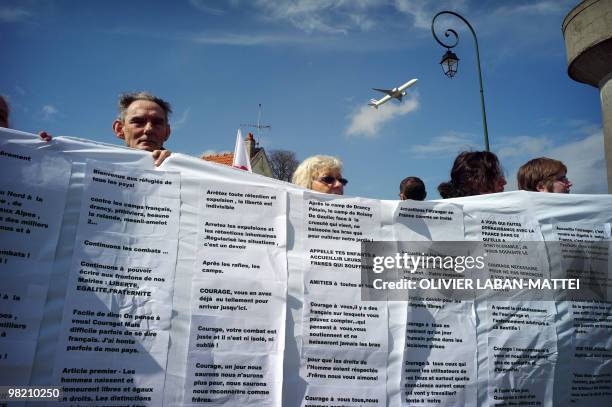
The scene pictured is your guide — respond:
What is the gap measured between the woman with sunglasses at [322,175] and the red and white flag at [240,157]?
0.93 metres

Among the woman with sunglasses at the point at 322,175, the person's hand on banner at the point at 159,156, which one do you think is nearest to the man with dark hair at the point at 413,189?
the woman with sunglasses at the point at 322,175

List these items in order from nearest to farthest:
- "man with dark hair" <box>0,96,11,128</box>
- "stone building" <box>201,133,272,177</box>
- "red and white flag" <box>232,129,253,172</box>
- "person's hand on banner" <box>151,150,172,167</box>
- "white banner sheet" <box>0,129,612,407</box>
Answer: "white banner sheet" <box>0,129,612,407</box> < "person's hand on banner" <box>151,150,172,167</box> < "man with dark hair" <box>0,96,11,128</box> < "red and white flag" <box>232,129,253,172</box> < "stone building" <box>201,133,272,177</box>

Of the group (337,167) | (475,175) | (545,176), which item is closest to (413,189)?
(475,175)

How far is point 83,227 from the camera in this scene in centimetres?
168

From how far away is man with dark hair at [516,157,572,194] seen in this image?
283 cm

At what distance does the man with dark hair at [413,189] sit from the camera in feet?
13.2

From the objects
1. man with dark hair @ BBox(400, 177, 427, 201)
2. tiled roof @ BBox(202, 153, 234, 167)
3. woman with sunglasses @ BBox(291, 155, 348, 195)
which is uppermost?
tiled roof @ BBox(202, 153, 234, 167)

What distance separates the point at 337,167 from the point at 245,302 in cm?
137

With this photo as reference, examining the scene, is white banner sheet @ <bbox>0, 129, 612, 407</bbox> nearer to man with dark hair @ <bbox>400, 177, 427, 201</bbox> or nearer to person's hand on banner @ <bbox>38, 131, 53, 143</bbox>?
person's hand on banner @ <bbox>38, 131, 53, 143</bbox>

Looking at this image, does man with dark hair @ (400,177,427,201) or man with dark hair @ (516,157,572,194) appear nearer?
man with dark hair @ (516,157,572,194)

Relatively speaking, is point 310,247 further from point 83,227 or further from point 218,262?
point 83,227

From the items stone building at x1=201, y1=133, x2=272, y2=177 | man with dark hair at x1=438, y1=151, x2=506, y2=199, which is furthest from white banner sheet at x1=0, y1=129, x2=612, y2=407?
stone building at x1=201, y1=133, x2=272, y2=177

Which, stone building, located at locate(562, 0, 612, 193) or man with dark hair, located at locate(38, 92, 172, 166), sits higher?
stone building, located at locate(562, 0, 612, 193)

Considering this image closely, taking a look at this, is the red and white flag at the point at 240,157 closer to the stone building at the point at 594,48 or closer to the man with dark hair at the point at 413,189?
the man with dark hair at the point at 413,189
